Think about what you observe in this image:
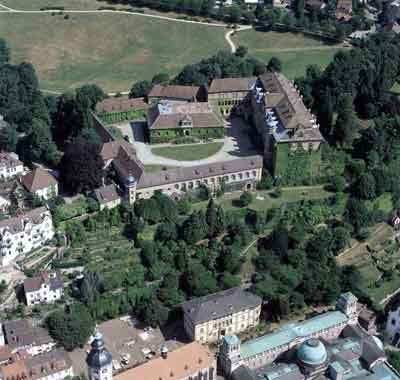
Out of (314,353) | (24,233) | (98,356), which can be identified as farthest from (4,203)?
(314,353)

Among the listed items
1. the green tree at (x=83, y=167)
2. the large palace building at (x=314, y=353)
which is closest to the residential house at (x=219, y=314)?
the large palace building at (x=314, y=353)

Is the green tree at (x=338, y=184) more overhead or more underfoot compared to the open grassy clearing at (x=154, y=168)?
more underfoot

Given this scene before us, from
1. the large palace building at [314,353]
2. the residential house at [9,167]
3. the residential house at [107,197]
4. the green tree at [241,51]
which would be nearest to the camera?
the large palace building at [314,353]

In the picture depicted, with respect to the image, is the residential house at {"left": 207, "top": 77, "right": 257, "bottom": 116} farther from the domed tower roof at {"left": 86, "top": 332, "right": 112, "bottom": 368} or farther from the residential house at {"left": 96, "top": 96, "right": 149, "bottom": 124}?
the domed tower roof at {"left": 86, "top": 332, "right": 112, "bottom": 368}

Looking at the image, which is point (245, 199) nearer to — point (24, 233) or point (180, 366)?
point (180, 366)

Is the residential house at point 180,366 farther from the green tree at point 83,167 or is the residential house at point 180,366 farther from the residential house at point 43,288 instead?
the green tree at point 83,167

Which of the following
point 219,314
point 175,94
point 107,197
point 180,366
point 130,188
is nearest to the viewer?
point 180,366

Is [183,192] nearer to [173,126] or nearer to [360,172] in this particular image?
[173,126]
